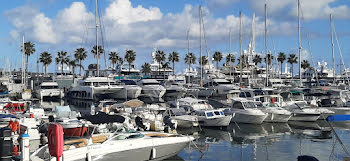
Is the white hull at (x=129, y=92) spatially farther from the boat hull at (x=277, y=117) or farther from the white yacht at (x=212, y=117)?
the boat hull at (x=277, y=117)

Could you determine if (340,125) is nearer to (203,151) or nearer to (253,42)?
(203,151)

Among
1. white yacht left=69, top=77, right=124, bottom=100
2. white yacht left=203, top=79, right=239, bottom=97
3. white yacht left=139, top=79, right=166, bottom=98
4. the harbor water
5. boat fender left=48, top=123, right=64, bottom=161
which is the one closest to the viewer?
boat fender left=48, top=123, right=64, bottom=161

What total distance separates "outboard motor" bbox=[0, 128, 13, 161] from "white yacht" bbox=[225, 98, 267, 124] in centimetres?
2425

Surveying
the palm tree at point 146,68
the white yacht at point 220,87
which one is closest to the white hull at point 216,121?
the white yacht at point 220,87

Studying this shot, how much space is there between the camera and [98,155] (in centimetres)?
1703

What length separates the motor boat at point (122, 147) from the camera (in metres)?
16.6

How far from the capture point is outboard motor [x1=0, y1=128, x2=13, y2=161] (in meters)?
13.2

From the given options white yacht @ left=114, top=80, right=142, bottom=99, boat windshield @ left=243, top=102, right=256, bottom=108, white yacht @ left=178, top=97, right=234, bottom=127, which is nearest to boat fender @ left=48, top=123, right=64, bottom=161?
white yacht @ left=178, top=97, right=234, bottom=127

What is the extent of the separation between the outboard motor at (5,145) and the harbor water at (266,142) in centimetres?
963

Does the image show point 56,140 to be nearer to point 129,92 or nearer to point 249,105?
point 249,105

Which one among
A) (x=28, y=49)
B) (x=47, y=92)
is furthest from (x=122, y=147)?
(x=28, y=49)

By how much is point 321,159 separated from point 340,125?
1536 centimetres

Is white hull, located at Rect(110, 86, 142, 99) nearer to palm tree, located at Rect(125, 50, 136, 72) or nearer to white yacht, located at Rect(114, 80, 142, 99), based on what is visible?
white yacht, located at Rect(114, 80, 142, 99)

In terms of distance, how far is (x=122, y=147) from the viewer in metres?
17.6
